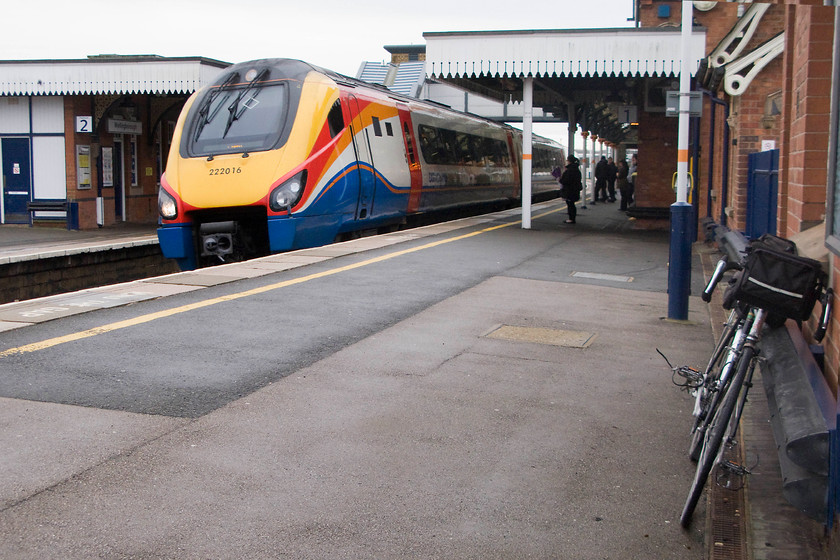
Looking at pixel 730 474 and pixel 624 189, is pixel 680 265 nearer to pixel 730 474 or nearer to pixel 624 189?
pixel 730 474

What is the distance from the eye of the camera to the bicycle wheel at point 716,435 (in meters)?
3.81

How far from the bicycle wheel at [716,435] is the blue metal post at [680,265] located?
4719 mm

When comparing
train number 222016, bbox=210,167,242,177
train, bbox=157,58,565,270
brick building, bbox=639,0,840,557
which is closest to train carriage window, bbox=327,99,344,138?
train, bbox=157,58,565,270

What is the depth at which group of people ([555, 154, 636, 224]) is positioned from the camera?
68.5 ft

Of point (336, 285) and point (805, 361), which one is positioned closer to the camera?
point (805, 361)

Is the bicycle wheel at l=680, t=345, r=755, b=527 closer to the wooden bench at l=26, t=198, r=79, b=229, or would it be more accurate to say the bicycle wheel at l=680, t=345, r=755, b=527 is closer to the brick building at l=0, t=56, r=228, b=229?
the brick building at l=0, t=56, r=228, b=229

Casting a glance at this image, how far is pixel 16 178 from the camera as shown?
23781 mm

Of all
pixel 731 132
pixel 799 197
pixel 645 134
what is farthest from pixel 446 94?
pixel 799 197

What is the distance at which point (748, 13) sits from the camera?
13.0 meters

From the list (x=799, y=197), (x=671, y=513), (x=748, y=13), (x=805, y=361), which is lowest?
Answer: (x=671, y=513)

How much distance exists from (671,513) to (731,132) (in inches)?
455

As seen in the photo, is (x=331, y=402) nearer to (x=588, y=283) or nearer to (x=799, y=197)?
(x=799, y=197)

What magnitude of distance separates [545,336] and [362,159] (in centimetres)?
791

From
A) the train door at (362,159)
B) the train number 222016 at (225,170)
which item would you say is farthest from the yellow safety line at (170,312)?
the train number 222016 at (225,170)
